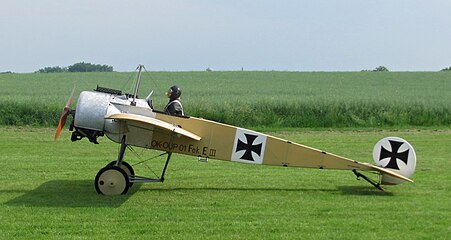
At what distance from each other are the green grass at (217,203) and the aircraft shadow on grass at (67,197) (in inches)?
0.6

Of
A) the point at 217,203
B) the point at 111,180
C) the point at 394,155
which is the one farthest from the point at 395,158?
the point at 111,180

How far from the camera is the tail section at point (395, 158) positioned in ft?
35.6

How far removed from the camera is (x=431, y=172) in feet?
44.9

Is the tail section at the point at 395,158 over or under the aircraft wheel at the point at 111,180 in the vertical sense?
over

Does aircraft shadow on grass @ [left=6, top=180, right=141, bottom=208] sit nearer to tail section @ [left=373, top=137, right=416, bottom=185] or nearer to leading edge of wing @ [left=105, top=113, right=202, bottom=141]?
leading edge of wing @ [left=105, top=113, right=202, bottom=141]

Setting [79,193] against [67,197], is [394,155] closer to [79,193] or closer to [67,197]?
[79,193]

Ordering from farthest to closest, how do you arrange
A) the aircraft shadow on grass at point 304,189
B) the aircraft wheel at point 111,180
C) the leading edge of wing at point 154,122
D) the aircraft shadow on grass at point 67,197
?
the aircraft shadow on grass at point 304,189, the aircraft wheel at point 111,180, the leading edge of wing at point 154,122, the aircraft shadow on grass at point 67,197

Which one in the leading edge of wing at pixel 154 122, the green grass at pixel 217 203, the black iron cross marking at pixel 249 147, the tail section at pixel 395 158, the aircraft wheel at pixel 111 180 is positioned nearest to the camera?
the green grass at pixel 217 203

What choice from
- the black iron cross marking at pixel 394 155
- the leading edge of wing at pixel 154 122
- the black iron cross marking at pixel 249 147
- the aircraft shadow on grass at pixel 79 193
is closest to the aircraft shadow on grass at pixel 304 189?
the aircraft shadow on grass at pixel 79 193

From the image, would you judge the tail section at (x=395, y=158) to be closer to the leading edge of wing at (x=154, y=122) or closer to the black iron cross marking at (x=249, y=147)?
the black iron cross marking at (x=249, y=147)

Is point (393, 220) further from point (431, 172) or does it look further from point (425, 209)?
point (431, 172)

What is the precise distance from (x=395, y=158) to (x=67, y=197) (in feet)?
18.4

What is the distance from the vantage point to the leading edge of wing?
1015cm

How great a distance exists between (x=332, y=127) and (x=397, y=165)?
583 inches
